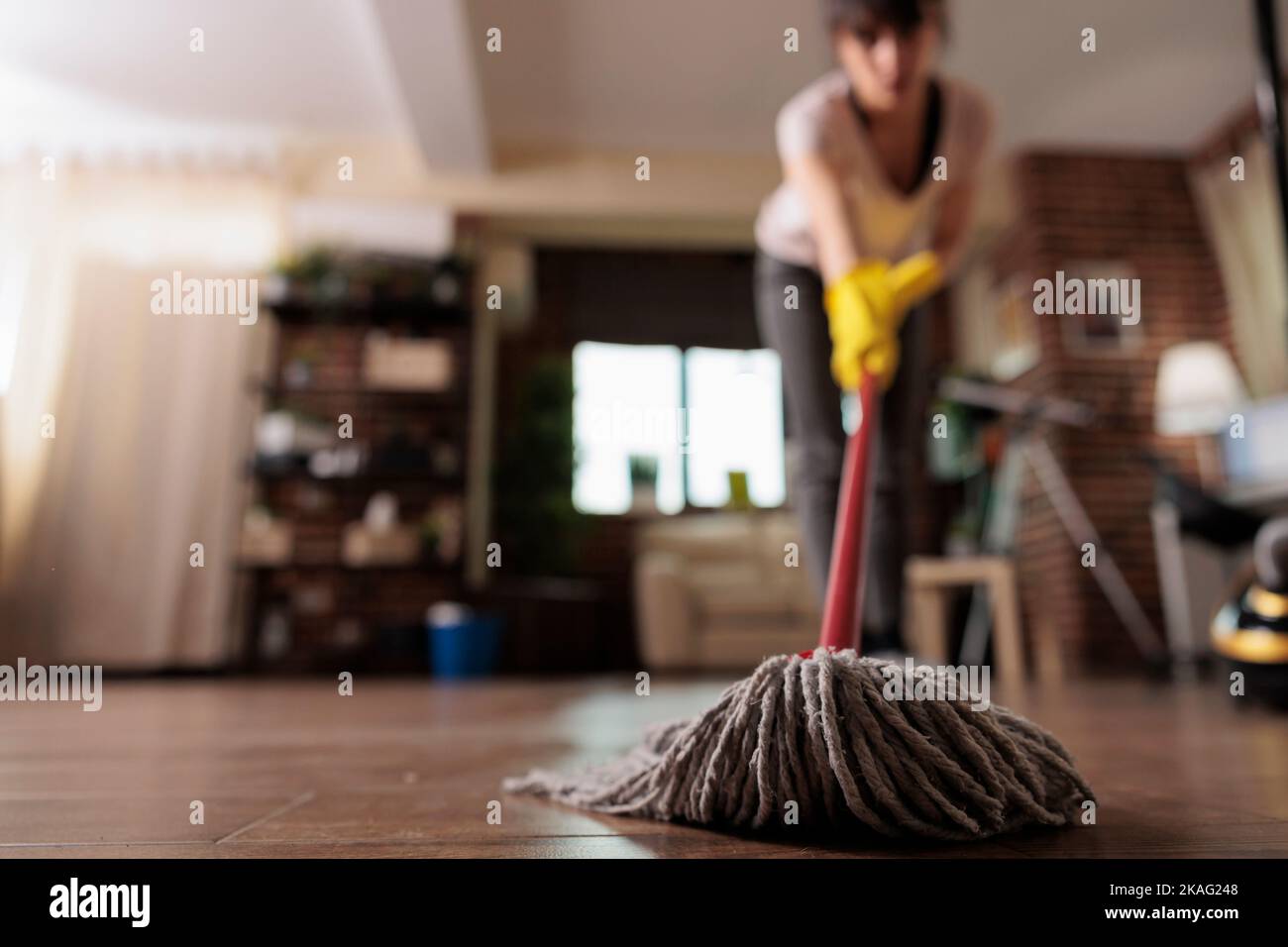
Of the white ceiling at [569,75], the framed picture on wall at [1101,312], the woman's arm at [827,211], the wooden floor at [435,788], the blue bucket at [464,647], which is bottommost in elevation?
the blue bucket at [464,647]

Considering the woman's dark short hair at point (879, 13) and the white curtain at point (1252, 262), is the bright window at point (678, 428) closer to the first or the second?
the white curtain at point (1252, 262)

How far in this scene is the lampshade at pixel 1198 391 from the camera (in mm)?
3438

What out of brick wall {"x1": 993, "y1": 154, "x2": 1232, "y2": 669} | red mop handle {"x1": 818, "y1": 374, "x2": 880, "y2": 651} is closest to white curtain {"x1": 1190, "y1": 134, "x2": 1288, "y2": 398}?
brick wall {"x1": 993, "y1": 154, "x2": 1232, "y2": 669}

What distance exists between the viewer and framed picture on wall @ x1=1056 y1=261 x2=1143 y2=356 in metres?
4.06

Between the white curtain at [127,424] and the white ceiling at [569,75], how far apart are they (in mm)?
355

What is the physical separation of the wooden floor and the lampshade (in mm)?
2392

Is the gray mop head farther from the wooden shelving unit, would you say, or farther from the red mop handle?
the wooden shelving unit

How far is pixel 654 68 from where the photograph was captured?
3.38m

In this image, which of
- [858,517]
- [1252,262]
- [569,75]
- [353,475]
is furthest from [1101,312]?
[858,517]

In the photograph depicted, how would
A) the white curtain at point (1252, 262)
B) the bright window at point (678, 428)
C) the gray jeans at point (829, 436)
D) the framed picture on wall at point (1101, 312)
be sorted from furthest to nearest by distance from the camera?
the bright window at point (678, 428) < the framed picture on wall at point (1101, 312) < the white curtain at point (1252, 262) < the gray jeans at point (829, 436)

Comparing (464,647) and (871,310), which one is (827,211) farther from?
(464,647)

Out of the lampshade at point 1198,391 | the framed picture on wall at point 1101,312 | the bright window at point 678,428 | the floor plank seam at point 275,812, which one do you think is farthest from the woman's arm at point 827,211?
the bright window at point 678,428
